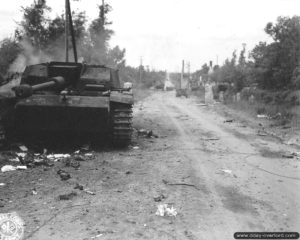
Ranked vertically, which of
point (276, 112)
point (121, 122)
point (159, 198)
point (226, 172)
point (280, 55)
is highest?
point (280, 55)

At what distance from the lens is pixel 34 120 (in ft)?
30.0

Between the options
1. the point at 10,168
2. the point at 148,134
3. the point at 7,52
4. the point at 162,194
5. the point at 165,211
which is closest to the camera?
the point at 165,211

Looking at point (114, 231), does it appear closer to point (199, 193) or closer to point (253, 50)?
point (199, 193)

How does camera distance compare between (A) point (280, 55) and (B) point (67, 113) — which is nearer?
(B) point (67, 113)

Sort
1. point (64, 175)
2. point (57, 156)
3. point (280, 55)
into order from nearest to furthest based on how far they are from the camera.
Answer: point (64, 175) < point (57, 156) < point (280, 55)

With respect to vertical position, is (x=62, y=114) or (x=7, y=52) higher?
(x=7, y=52)

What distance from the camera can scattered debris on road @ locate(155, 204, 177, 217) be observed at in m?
5.31

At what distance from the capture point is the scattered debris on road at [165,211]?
5314mm

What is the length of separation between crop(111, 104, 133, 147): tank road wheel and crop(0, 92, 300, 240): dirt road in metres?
0.34

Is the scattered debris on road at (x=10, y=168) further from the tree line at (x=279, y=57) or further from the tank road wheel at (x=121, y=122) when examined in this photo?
the tree line at (x=279, y=57)

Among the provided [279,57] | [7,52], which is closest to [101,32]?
[7,52]

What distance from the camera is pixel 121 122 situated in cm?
958

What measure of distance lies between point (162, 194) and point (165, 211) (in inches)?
29.8

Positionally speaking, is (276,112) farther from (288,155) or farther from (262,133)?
(288,155)
